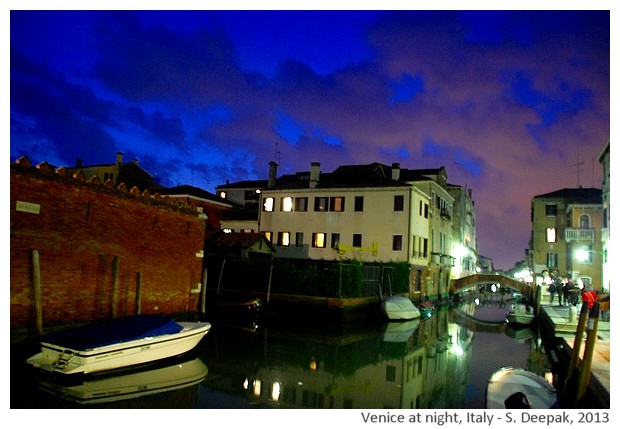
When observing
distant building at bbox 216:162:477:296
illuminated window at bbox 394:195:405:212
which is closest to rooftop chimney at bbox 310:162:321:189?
distant building at bbox 216:162:477:296

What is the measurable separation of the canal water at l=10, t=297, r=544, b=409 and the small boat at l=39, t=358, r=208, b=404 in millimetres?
20

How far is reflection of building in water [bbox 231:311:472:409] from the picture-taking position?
9.96m

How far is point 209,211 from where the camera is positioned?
117 ft

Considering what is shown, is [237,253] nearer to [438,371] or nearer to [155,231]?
[155,231]

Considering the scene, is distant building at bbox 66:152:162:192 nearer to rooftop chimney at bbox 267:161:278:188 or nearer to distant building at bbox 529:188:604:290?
rooftop chimney at bbox 267:161:278:188

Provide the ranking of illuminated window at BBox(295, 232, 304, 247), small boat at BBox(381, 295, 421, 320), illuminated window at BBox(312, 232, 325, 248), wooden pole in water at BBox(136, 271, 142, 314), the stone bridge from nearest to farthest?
wooden pole in water at BBox(136, 271, 142, 314) < small boat at BBox(381, 295, 421, 320) < illuminated window at BBox(312, 232, 325, 248) < illuminated window at BBox(295, 232, 304, 247) < the stone bridge

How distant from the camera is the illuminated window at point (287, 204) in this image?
32.8 metres

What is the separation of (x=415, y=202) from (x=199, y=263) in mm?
17648

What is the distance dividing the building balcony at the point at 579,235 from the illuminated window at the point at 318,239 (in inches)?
703

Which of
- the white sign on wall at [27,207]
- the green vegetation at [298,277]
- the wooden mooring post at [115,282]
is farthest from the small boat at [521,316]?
the white sign on wall at [27,207]

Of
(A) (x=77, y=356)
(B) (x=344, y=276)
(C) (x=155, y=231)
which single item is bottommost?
(A) (x=77, y=356)

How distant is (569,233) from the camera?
32969 mm

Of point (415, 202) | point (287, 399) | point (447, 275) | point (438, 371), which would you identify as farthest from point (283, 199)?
point (287, 399)

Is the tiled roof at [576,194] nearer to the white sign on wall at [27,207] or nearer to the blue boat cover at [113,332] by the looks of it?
the blue boat cover at [113,332]
